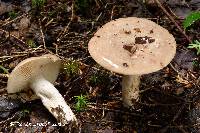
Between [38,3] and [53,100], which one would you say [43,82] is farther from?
[38,3]

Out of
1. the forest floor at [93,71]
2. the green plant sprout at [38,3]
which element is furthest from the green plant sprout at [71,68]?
the green plant sprout at [38,3]

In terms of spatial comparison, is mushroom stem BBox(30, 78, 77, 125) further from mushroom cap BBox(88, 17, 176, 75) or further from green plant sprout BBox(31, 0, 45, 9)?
green plant sprout BBox(31, 0, 45, 9)

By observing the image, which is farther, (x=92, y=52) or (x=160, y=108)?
(x=160, y=108)

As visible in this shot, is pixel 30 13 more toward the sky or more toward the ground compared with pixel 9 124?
→ more toward the sky

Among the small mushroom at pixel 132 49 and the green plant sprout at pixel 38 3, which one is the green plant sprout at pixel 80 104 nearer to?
the small mushroom at pixel 132 49

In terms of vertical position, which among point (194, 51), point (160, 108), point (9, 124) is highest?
point (194, 51)

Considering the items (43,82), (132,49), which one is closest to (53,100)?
(43,82)

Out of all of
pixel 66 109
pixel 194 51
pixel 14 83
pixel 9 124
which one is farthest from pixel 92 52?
pixel 194 51

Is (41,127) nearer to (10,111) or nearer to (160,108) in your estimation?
(10,111)
